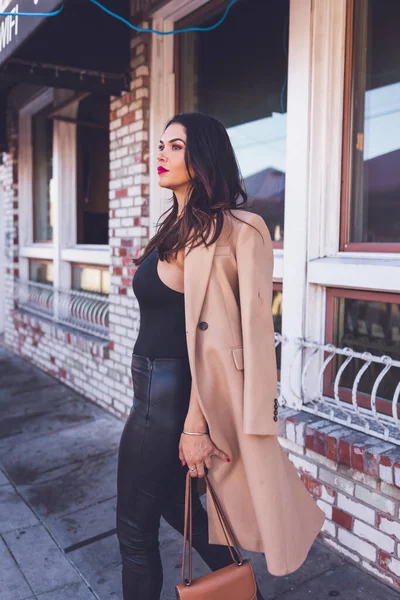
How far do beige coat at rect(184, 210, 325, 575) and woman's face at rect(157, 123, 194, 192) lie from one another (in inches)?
8.8

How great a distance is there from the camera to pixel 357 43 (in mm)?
2885

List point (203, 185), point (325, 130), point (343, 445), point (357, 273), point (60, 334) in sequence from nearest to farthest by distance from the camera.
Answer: point (203, 185) → point (343, 445) → point (357, 273) → point (325, 130) → point (60, 334)

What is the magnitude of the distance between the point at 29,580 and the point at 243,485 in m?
1.41

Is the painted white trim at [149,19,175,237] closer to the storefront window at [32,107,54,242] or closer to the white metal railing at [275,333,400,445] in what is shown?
the white metal railing at [275,333,400,445]

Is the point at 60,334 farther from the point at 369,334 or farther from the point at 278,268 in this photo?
the point at 369,334

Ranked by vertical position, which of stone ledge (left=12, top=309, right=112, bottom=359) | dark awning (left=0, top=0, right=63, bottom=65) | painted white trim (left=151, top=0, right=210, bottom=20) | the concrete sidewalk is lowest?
the concrete sidewalk

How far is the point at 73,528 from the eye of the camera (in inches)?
119

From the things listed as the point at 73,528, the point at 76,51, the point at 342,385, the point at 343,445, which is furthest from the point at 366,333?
the point at 76,51

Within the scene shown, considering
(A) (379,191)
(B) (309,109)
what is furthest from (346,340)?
(B) (309,109)

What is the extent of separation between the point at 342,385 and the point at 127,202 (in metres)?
2.38

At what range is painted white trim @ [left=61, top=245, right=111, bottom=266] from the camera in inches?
210

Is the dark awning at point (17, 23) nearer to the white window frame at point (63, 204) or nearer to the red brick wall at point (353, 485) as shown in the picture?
the white window frame at point (63, 204)

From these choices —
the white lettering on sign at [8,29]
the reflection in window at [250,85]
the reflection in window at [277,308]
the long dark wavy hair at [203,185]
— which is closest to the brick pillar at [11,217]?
the white lettering on sign at [8,29]

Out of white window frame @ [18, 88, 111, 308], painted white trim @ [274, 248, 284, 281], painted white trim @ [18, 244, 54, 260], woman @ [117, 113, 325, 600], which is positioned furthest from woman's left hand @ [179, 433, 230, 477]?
painted white trim @ [18, 244, 54, 260]
